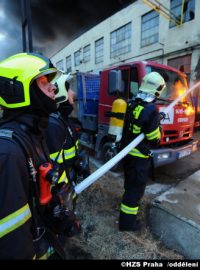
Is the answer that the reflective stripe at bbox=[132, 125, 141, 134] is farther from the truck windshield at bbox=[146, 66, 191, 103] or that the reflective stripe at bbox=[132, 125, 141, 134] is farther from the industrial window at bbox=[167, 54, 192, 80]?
the industrial window at bbox=[167, 54, 192, 80]

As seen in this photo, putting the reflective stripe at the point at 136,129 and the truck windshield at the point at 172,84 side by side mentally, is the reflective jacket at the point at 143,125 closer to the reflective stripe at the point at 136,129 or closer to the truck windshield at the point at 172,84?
the reflective stripe at the point at 136,129

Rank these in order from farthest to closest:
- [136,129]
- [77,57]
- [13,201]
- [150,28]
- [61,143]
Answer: [77,57], [150,28], [136,129], [61,143], [13,201]

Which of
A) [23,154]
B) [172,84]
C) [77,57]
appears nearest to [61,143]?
[23,154]

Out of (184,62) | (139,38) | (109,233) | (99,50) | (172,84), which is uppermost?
(99,50)

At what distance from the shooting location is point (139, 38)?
43.2 feet

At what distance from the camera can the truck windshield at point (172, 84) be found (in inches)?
163

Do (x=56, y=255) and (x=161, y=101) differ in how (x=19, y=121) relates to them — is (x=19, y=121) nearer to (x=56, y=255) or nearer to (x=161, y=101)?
(x=56, y=255)

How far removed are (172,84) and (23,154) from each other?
417cm

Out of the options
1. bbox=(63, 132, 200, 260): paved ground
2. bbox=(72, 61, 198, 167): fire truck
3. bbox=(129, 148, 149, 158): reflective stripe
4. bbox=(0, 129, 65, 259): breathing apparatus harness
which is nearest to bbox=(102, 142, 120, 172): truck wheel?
bbox=(72, 61, 198, 167): fire truck

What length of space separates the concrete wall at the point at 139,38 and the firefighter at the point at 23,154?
432 inches

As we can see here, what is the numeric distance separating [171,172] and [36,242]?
4.22 meters

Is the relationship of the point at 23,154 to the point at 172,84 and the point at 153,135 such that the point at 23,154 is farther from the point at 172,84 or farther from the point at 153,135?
the point at 172,84

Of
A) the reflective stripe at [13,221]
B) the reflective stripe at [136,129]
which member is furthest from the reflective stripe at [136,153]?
the reflective stripe at [13,221]

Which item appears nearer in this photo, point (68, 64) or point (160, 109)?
point (160, 109)
